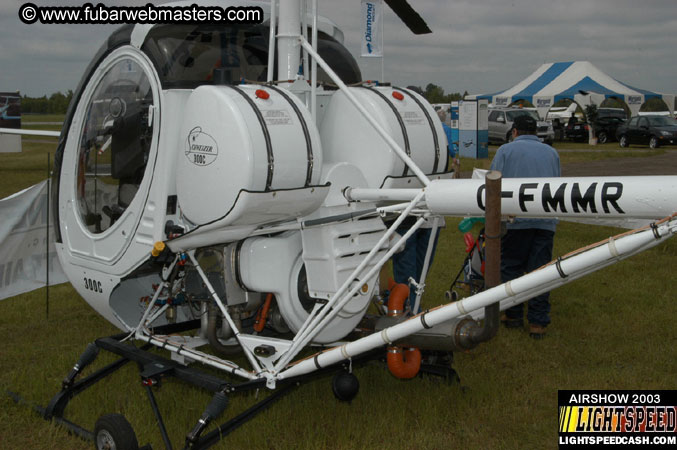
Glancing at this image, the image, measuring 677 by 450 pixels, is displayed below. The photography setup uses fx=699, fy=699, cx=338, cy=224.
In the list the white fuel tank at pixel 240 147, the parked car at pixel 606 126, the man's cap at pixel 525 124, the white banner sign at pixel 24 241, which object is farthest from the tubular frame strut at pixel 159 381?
the parked car at pixel 606 126

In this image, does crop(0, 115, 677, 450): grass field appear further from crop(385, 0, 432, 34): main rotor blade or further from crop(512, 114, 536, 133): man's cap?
crop(385, 0, 432, 34): main rotor blade

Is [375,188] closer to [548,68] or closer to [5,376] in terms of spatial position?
[5,376]

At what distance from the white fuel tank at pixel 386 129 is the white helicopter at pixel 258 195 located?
0.04ft

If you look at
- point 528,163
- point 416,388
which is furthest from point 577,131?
point 416,388

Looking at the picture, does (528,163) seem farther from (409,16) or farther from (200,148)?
(200,148)

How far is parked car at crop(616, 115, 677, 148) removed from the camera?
3075 centimetres

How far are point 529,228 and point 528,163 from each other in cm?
57

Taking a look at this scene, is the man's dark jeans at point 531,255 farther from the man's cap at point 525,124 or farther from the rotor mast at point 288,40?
the rotor mast at point 288,40

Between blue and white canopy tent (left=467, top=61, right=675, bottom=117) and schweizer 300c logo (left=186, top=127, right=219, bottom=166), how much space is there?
33.8 metres

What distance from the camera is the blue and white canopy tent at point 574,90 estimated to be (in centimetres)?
3578

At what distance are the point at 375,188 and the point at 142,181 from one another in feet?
5.10

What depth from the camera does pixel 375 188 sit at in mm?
4543

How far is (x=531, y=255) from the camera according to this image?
6344mm

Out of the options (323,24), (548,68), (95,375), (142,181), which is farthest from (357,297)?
(548,68)
